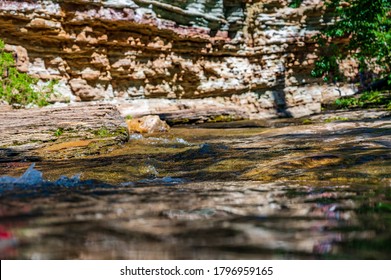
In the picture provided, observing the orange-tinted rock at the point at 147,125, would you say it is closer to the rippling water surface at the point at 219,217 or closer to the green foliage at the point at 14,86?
the green foliage at the point at 14,86

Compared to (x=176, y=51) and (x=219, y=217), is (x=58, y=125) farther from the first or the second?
(x=176, y=51)

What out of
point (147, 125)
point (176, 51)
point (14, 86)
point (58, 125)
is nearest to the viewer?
point (58, 125)

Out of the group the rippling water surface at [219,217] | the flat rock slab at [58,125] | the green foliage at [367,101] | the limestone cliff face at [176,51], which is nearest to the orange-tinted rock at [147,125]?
the flat rock slab at [58,125]

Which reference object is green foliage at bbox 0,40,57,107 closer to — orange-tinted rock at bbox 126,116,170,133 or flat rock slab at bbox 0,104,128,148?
orange-tinted rock at bbox 126,116,170,133

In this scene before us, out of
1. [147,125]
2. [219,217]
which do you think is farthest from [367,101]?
[219,217]

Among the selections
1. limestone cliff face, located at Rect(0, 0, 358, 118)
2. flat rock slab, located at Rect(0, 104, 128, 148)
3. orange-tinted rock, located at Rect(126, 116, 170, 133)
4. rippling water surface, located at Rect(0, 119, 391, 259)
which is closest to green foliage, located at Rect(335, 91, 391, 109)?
limestone cliff face, located at Rect(0, 0, 358, 118)

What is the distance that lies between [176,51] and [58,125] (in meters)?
11.4

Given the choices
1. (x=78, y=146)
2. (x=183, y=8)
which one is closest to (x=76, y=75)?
(x=183, y=8)

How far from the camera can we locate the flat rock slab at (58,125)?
7.14m

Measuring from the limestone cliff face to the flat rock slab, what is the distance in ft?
23.6

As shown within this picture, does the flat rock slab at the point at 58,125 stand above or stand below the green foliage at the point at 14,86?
above

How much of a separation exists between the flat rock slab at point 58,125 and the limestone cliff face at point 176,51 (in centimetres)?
718

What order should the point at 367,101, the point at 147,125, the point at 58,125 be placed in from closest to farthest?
the point at 58,125 < the point at 147,125 < the point at 367,101

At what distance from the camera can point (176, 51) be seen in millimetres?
18234
